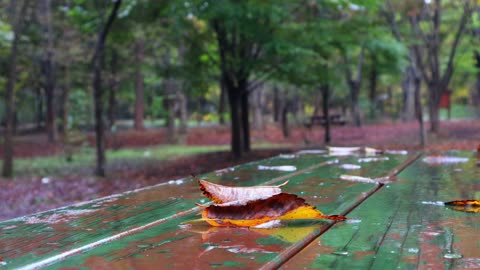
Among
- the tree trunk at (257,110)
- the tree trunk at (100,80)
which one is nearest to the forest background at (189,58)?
the tree trunk at (100,80)

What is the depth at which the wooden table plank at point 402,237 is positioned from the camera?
1263mm

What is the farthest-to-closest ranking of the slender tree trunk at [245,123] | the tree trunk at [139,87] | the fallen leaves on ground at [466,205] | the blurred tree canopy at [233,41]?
1. the tree trunk at [139,87]
2. the slender tree trunk at [245,123]
3. the blurred tree canopy at [233,41]
4. the fallen leaves on ground at [466,205]

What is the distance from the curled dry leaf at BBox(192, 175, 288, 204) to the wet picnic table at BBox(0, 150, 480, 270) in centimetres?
13

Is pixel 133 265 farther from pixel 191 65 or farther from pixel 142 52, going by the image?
pixel 142 52

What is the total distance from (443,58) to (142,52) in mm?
17266

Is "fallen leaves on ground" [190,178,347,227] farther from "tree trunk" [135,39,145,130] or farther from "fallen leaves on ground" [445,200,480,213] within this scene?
"tree trunk" [135,39,145,130]

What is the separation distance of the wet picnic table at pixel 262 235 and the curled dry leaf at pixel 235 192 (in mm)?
130

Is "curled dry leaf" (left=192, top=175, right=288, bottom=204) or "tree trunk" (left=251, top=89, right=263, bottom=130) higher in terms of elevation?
"tree trunk" (left=251, top=89, right=263, bottom=130)

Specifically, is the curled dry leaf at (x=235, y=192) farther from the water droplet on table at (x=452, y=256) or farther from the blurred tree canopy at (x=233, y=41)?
the blurred tree canopy at (x=233, y=41)

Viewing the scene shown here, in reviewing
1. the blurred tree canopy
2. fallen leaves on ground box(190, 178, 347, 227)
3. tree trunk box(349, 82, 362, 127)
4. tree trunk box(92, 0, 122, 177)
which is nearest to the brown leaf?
fallen leaves on ground box(190, 178, 347, 227)

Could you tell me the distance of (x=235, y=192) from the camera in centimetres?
183

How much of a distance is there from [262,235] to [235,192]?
315mm

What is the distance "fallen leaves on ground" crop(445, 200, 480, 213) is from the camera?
6.35 ft

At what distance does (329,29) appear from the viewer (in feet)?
37.7
